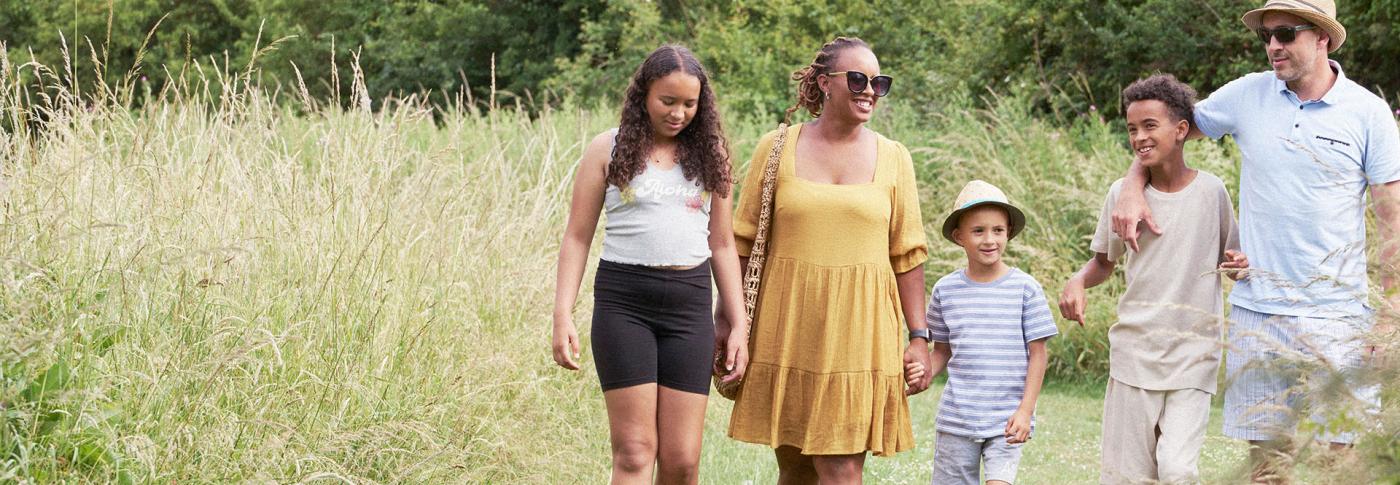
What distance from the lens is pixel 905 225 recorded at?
436cm

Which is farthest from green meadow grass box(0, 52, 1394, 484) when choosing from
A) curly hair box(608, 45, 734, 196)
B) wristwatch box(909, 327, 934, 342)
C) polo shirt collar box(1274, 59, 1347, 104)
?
polo shirt collar box(1274, 59, 1347, 104)

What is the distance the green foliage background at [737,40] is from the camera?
15.8 metres

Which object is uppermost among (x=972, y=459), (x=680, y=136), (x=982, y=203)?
(x=680, y=136)

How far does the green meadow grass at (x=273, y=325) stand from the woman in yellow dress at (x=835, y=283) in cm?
67

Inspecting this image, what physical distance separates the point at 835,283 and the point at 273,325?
6.35 feet

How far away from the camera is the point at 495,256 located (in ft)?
21.7

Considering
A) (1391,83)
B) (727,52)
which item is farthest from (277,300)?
(727,52)

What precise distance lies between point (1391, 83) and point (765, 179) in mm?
12680

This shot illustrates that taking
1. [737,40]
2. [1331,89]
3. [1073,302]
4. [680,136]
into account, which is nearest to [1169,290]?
[1073,302]

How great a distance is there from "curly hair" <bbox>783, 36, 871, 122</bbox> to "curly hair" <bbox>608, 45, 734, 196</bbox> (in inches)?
9.6

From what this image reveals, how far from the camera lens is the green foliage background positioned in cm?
1580

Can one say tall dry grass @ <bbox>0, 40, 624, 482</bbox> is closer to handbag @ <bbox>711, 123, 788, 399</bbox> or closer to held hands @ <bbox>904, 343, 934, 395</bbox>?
handbag @ <bbox>711, 123, 788, 399</bbox>

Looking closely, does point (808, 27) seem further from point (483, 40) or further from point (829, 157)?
point (829, 157)

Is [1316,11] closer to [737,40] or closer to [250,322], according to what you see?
[250,322]
